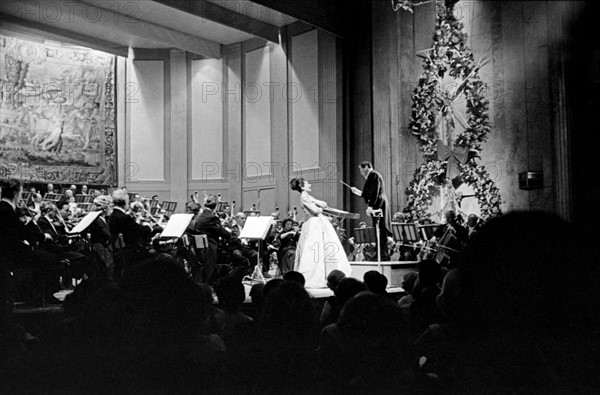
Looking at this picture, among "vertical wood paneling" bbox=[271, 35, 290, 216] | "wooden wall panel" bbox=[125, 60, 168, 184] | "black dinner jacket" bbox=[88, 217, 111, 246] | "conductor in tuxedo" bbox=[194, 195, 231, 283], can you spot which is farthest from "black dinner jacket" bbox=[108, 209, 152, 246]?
"wooden wall panel" bbox=[125, 60, 168, 184]

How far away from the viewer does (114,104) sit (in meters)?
13.7

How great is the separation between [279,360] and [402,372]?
15.3 inches

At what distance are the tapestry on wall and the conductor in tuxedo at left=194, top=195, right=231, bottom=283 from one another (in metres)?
6.46

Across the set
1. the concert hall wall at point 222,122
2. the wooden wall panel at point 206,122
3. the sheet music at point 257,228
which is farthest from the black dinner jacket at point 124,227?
the wooden wall panel at point 206,122

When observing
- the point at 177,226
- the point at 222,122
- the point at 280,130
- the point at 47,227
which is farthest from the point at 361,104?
the point at 47,227

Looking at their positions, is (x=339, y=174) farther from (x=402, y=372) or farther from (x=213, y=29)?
(x=402, y=372)

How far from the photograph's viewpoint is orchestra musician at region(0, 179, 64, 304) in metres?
2.26

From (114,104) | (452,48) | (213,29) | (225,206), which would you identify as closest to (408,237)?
(452,48)

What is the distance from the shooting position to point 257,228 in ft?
19.6

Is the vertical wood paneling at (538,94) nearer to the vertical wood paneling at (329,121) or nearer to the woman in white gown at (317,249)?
the woman in white gown at (317,249)

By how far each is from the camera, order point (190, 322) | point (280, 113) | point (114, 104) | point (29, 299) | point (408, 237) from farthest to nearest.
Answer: point (114, 104)
point (280, 113)
point (408, 237)
point (29, 299)
point (190, 322)

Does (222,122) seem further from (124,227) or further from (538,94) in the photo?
(538,94)

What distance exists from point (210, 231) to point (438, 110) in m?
3.99

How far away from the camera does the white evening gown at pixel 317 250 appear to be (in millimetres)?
6660
